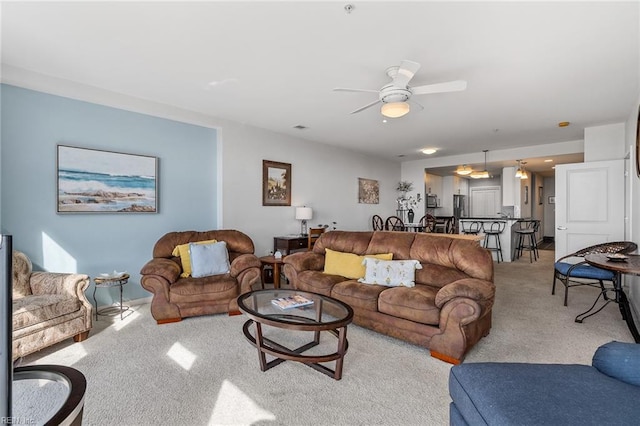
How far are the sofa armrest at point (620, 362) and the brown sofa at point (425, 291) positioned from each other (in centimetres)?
95

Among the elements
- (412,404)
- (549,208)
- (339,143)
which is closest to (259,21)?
(412,404)

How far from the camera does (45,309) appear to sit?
2.56 m

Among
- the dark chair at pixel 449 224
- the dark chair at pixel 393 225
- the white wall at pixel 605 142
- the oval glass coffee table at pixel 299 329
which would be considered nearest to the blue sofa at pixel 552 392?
the oval glass coffee table at pixel 299 329

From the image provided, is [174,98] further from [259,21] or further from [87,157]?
[259,21]

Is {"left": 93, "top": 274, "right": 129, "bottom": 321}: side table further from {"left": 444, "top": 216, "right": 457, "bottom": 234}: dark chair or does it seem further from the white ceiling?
{"left": 444, "top": 216, "right": 457, "bottom": 234}: dark chair

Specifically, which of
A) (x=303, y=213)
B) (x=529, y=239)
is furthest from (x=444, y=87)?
(x=529, y=239)

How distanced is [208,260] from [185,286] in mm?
433

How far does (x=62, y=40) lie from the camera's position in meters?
2.55

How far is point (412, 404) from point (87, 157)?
4.01 m

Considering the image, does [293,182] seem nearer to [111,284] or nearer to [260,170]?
[260,170]

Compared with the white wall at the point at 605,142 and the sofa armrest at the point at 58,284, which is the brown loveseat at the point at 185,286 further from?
the white wall at the point at 605,142

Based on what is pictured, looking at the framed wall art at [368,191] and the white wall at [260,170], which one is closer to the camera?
the white wall at [260,170]

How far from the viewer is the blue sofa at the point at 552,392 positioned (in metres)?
1.07

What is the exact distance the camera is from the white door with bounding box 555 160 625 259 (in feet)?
15.9
